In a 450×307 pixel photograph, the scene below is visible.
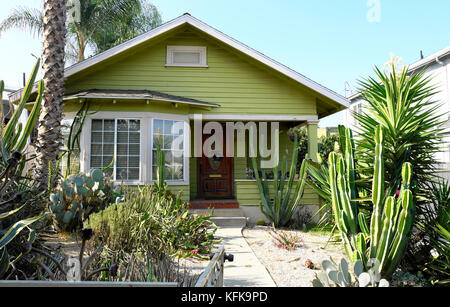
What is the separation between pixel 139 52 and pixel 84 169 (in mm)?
4006

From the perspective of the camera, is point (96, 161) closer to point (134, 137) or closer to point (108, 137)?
point (108, 137)

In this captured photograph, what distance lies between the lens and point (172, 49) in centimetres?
961

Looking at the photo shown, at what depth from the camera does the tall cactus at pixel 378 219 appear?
3.35 metres

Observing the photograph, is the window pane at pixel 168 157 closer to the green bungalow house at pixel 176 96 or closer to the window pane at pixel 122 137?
the green bungalow house at pixel 176 96

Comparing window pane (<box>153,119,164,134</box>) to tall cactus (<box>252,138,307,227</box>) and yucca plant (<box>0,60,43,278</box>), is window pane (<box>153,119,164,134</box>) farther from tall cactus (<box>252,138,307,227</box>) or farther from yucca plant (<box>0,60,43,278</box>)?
yucca plant (<box>0,60,43,278</box>)

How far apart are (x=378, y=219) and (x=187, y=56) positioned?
795 cm

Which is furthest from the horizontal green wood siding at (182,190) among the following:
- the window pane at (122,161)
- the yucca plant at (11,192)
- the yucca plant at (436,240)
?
the yucca plant at (436,240)

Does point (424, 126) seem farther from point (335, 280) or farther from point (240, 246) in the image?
point (240, 246)

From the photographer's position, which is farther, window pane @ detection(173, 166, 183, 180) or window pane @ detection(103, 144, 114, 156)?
window pane @ detection(173, 166, 183, 180)

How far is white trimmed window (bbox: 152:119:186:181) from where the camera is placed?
8.58m

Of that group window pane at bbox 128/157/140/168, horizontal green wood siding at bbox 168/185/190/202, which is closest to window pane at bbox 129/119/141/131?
window pane at bbox 128/157/140/168

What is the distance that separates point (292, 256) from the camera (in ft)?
17.6

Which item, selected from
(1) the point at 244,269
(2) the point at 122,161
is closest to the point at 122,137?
(2) the point at 122,161

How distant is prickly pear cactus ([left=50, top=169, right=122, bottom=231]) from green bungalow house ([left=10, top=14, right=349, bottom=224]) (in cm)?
286
